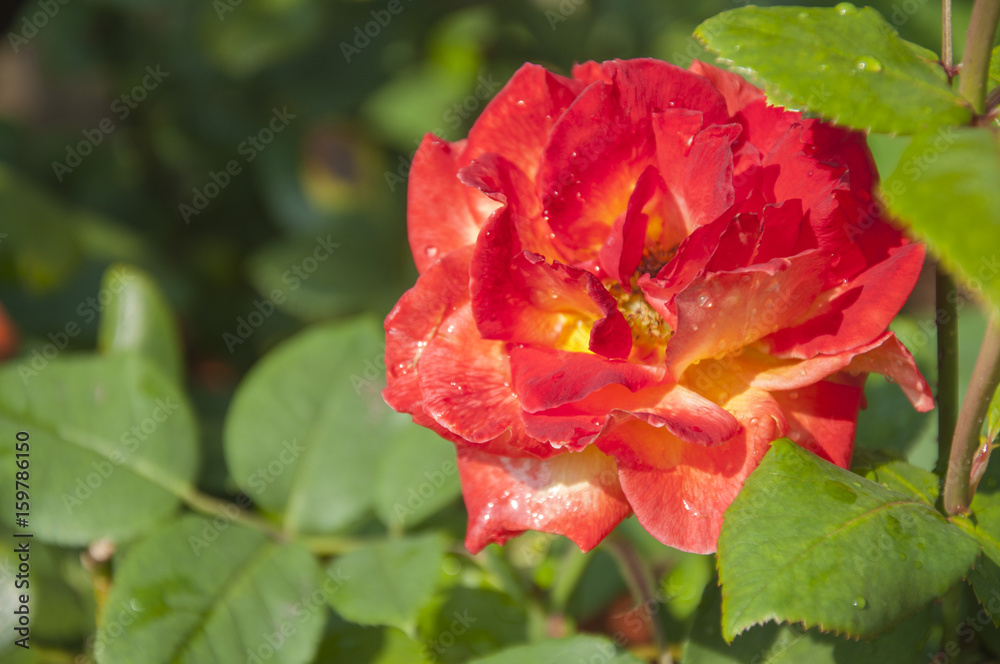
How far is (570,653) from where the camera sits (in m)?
0.79

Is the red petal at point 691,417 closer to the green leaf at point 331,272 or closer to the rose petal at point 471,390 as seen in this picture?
the rose petal at point 471,390

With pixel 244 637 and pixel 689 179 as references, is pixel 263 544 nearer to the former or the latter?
pixel 244 637

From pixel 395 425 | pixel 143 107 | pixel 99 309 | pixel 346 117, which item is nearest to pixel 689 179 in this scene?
pixel 395 425

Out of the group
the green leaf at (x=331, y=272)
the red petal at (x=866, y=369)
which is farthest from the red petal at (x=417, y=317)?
the green leaf at (x=331, y=272)

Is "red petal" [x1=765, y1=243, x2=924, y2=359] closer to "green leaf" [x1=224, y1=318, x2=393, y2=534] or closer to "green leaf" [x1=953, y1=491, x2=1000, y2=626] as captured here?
"green leaf" [x1=953, y1=491, x2=1000, y2=626]

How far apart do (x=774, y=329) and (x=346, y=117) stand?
1875mm

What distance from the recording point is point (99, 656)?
800 mm

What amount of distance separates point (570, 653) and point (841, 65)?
0.57m

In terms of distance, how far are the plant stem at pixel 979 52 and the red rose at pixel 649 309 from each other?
9 cm

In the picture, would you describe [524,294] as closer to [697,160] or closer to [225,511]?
[697,160]

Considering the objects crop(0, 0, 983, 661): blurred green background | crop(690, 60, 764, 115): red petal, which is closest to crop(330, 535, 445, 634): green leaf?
crop(690, 60, 764, 115): red petal

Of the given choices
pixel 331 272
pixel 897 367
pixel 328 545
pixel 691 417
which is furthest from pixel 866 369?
pixel 331 272

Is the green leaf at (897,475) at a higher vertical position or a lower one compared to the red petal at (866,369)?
lower

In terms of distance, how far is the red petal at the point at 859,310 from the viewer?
0.58 metres
